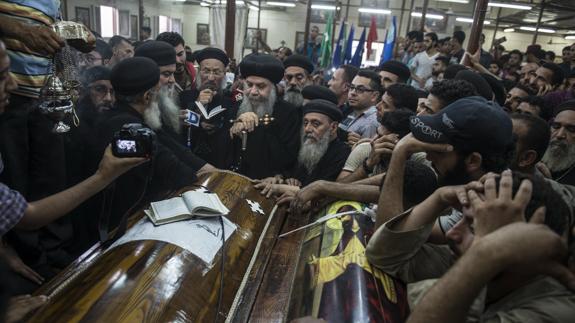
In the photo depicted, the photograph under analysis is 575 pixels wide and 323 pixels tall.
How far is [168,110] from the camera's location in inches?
130

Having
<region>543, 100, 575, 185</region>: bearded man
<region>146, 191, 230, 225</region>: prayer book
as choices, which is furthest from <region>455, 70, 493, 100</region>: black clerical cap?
<region>146, 191, 230, 225</region>: prayer book

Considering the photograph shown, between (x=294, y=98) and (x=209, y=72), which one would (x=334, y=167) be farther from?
(x=209, y=72)

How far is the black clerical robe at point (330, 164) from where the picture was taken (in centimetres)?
315

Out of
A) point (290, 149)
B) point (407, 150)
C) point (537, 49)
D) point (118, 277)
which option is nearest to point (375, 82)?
point (290, 149)

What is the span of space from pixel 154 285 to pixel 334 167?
1.87m

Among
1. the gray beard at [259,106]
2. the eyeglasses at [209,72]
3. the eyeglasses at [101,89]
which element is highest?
the eyeglasses at [209,72]

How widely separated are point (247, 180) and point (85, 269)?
1.39 meters

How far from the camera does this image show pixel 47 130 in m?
1.95

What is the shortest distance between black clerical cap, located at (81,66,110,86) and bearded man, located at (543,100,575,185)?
344 cm

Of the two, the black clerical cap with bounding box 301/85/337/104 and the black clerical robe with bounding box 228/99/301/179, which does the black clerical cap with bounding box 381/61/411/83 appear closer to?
the black clerical cap with bounding box 301/85/337/104

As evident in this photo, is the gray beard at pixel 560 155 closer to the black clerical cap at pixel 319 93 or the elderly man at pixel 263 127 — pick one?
the black clerical cap at pixel 319 93

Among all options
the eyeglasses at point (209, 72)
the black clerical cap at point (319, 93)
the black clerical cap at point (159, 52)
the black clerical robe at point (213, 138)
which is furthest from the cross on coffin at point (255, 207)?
the eyeglasses at point (209, 72)

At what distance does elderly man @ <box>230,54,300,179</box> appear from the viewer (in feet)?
11.7

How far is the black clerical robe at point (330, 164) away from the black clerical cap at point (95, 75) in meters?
1.70
